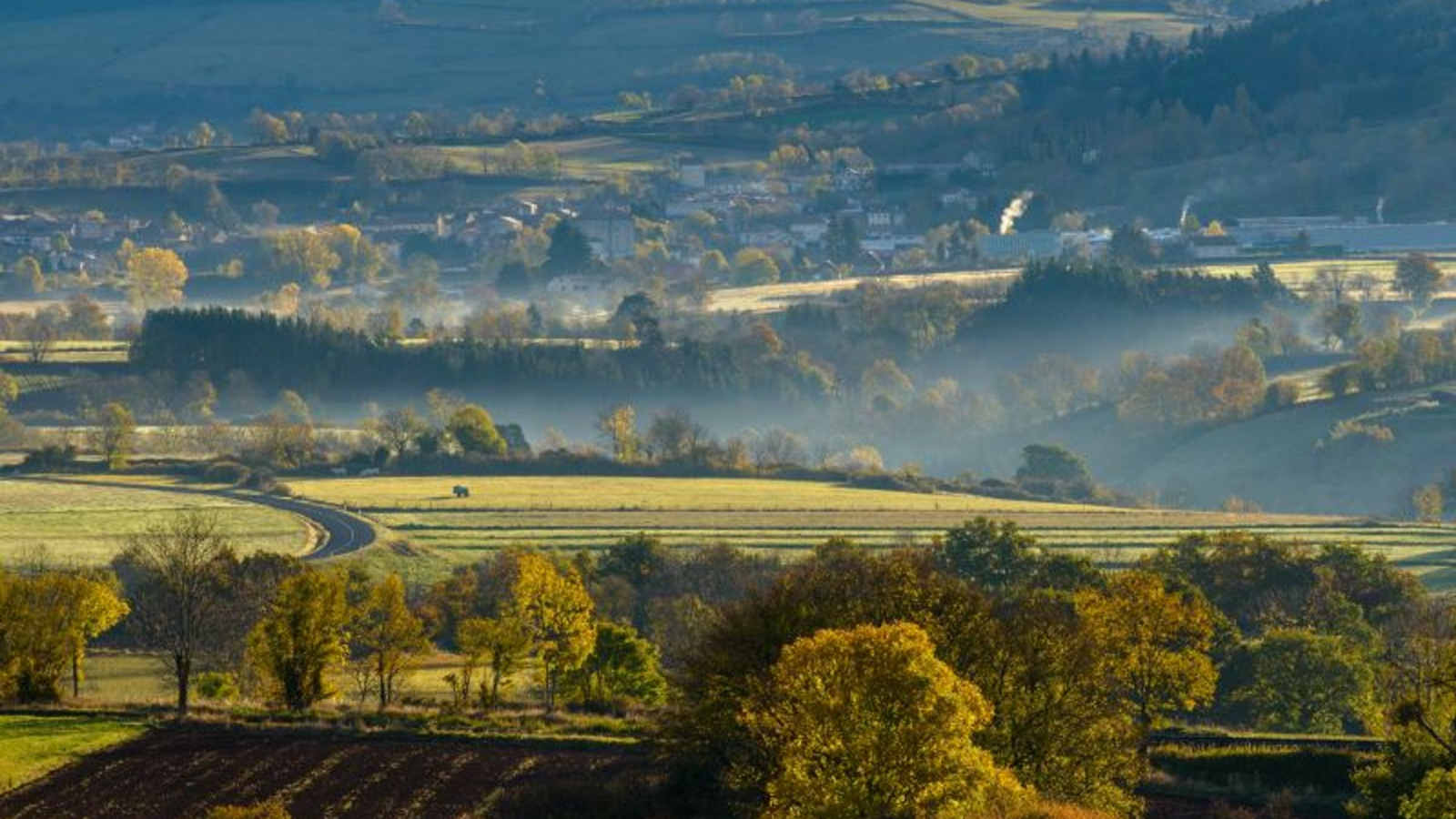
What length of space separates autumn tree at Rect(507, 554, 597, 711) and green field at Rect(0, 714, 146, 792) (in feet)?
50.5

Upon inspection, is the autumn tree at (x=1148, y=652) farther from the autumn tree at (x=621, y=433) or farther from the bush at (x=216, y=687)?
the autumn tree at (x=621, y=433)

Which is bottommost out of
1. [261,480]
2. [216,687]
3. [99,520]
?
[261,480]

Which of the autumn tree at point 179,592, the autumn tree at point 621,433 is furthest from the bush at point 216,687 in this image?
the autumn tree at point 621,433

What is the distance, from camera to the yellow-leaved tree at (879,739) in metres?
55.3

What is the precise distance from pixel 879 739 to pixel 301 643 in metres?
28.7

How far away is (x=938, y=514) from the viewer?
14038cm

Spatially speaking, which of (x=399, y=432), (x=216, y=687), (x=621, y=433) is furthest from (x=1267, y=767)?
(x=621, y=433)

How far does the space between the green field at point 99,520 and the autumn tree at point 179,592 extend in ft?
22.5

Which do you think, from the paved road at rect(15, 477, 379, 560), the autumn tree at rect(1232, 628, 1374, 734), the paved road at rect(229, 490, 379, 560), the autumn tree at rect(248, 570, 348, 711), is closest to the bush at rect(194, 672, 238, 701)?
the autumn tree at rect(248, 570, 348, 711)

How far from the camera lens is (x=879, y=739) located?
56000mm

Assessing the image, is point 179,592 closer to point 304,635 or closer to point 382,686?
point 304,635

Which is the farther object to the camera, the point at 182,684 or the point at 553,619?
the point at 553,619

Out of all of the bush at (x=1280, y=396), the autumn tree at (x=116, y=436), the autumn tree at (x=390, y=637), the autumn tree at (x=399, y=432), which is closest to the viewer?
the autumn tree at (x=390, y=637)

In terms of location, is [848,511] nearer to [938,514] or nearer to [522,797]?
[938,514]
